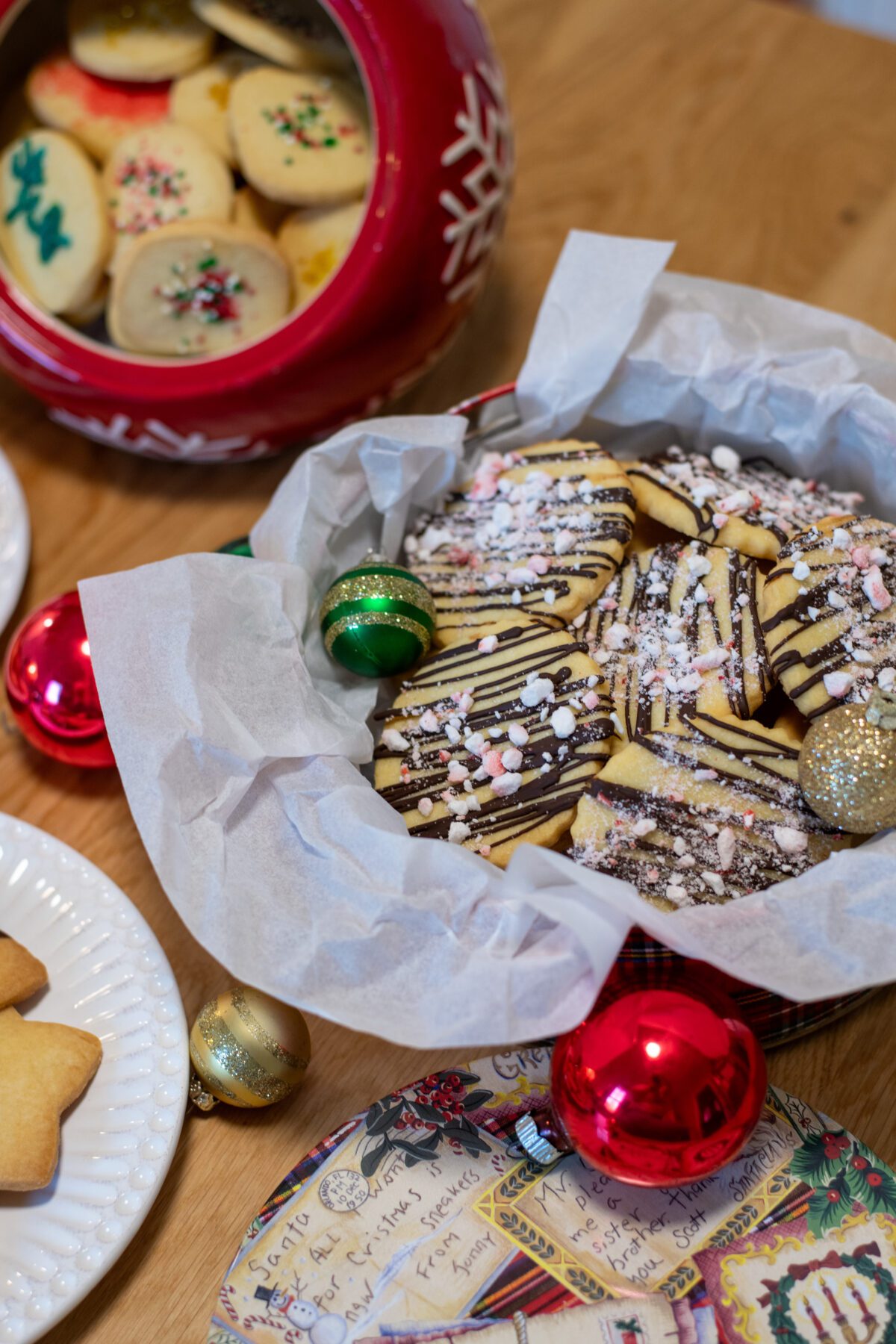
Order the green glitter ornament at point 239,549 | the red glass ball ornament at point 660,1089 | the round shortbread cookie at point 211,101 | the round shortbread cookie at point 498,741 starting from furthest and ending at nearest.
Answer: the round shortbread cookie at point 211,101
the green glitter ornament at point 239,549
the round shortbread cookie at point 498,741
the red glass ball ornament at point 660,1089

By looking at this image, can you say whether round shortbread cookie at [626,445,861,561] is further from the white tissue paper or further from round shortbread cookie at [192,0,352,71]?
round shortbread cookie at [192,0,352,71]

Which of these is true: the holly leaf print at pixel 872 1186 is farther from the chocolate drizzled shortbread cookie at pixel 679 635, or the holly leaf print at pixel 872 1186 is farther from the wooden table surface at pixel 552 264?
the chocolate drizzled shortbread cookie at pixel 679 635

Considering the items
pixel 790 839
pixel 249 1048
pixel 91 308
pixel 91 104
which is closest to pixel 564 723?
pixel 790 839

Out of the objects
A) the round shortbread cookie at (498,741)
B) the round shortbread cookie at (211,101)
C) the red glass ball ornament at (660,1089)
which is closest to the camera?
the red glass ball ornament at (660,1089)

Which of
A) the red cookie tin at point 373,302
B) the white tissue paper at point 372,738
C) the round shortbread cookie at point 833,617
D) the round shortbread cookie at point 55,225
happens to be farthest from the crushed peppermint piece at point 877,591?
the round shortbread cookie at point 55,225

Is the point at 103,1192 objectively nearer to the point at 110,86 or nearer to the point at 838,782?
the point at 838,782

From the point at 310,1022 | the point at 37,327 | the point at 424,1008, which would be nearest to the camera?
the point at 424,1008

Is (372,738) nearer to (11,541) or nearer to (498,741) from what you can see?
(498,741)

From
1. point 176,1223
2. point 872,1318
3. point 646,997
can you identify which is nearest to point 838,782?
point 646,997
